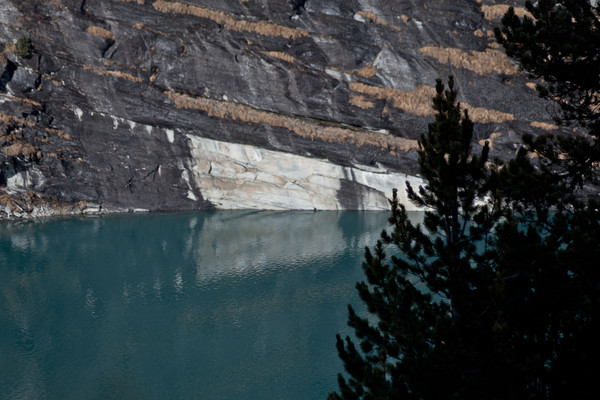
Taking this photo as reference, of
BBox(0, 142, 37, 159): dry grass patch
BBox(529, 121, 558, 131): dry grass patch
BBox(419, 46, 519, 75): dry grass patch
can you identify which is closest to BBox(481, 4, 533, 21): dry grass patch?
BBox(419, 46, 519, 75): dry grass patch

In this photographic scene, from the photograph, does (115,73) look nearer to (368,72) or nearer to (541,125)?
(368,72)

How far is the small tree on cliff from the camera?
316 inches

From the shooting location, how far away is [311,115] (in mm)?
39031

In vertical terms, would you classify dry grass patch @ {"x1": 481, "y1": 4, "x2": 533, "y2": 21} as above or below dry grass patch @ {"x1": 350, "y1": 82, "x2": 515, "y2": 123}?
above

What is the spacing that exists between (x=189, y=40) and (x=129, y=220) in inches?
548

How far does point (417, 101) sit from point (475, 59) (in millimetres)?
5543

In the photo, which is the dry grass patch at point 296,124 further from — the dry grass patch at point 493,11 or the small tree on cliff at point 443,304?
the small tree on cliff at point 443,304

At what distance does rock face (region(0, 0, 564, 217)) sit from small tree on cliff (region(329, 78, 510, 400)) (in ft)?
97.7

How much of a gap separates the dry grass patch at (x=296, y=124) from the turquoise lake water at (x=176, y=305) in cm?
593

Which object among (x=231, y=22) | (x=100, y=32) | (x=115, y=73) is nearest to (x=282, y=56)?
(x=231, y=22)

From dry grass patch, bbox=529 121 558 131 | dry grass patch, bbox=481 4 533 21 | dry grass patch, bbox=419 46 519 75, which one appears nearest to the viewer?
dry grass patch, bbox=529 121 558 131

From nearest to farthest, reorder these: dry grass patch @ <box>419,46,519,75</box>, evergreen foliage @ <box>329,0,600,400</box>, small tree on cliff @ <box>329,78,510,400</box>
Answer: evergreen foliage @ <box>329,0,600,400</box>, small tree on cliff @ <box>329,78,510,400</box>, dry grass patch @ <box>419,46,519,75</box>

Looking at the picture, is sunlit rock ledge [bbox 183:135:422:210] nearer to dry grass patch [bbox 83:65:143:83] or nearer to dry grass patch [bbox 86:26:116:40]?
dry grass patch [bbox 83:65:143:83]

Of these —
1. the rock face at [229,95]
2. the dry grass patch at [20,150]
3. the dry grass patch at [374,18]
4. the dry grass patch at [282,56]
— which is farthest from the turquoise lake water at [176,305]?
the dry grass patch at [374,18]
